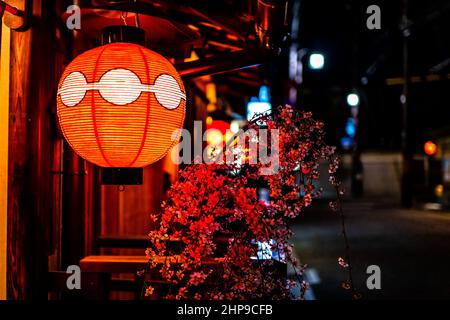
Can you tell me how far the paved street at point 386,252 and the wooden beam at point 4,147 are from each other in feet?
19.7

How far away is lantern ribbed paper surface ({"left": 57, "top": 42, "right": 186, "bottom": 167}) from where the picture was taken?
10.8 ft

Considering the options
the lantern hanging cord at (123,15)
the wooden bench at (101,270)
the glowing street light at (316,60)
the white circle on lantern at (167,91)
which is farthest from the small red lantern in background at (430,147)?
the white circle on lantern at (167,91)

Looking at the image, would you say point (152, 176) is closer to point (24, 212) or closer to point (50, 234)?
point (50, 234)

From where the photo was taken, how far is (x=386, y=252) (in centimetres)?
1255

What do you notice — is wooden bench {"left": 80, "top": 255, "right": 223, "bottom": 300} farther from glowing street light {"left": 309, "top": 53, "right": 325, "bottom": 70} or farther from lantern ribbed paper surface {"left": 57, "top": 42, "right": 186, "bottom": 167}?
glowing street light {"left": 309, "top": 53, "right": 325, "bottom": 70}

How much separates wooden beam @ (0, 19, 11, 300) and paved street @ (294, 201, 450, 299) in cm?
602

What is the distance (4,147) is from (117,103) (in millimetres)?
1858

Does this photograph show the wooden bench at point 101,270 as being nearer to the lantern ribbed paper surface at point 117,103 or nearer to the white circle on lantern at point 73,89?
the lantern ribbed paper surface at point 117,103

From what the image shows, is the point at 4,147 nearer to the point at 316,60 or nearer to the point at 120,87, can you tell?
the point at 120,87

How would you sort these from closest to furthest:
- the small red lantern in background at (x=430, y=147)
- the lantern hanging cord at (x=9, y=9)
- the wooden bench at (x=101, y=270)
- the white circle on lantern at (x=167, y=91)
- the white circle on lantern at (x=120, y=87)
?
the white circle on lantern at (x=120, y=87) < the white circle on lantern at (x=167, y=91) < the lantern hanging cord at (x=9, y=9) < the wooden bench at (x=101, y=270) < the small red lantern in background at (x=430, y=147)

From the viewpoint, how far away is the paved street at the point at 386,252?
356 inches

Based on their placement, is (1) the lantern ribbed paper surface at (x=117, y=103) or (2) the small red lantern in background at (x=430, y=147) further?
(2) the small red lantern in background at (x=430, y=147)

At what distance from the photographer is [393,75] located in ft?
109
